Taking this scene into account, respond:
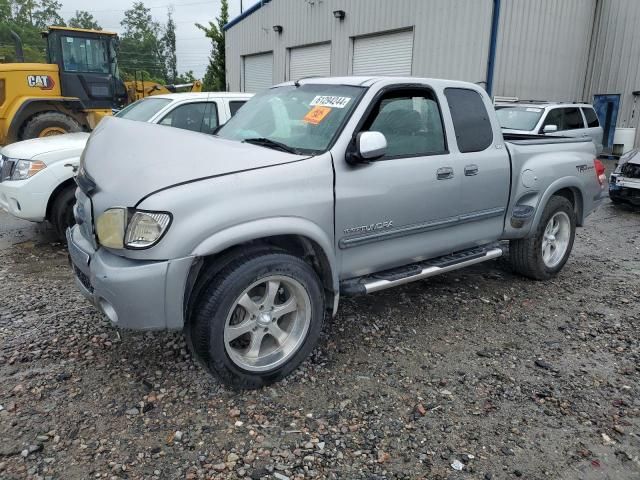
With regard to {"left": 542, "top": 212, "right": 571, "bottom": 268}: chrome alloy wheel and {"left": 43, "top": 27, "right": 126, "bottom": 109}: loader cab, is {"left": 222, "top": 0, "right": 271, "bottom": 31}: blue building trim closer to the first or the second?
{"left": 43, "top": 27, "right": 126, "bottom": 109}: loader cab

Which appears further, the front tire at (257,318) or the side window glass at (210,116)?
the side window glass at (210,116)

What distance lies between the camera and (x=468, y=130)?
426 centimetres

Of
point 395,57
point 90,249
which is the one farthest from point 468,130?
point 395,57

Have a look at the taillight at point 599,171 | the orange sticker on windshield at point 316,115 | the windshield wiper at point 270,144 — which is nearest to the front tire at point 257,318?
the windshield wiper at point 270,144

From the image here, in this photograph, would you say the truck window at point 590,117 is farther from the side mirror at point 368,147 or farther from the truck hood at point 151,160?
the truck hood at point 151,160

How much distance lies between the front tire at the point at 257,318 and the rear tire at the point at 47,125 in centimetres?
952

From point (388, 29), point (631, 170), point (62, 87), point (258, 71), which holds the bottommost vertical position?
point (631, 170)

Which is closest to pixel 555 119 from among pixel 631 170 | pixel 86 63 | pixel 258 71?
pixel 631 170

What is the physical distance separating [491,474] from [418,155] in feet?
7.32

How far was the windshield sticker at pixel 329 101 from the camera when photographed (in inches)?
143

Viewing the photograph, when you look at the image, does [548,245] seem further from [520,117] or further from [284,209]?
[520,117]

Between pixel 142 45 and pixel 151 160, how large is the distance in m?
88.8

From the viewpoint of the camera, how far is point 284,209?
10.1 ft

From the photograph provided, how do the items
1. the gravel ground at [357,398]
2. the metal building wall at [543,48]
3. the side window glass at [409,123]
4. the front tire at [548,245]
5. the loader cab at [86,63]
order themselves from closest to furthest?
the gravel ground at [357,398]
the side window glass at [409,123]
the front tire at [548,245]
the loader cab at [86,63]
the metal building wall at [543,48]
